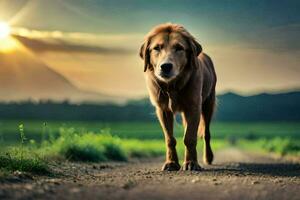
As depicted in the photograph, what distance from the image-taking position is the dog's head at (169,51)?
957cm

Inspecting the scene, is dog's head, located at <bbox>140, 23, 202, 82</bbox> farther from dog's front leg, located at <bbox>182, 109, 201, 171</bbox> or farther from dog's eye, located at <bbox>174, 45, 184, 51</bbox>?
dog's front leg, located at <bbox>182, 109, 201, 171</bbox>

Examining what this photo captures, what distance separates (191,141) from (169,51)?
53.0 inches

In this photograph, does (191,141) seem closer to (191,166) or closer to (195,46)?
(191,166)

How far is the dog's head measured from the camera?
9570 mm

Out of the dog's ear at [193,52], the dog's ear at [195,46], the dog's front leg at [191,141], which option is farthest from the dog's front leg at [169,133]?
A: the dog's ear at [195,46]

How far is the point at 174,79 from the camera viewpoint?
986 centimetres

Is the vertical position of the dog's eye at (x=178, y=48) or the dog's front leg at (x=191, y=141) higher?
the dog's eye at (x=178, y=48)

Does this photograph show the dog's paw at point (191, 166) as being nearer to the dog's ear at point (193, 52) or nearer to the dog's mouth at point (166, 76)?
the dog's mouth at point (166, 76)

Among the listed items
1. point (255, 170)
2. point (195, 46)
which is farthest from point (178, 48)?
point (255, 170)

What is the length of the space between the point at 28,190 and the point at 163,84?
3998 mm

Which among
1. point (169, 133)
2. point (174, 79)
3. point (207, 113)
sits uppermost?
point (174, 79)

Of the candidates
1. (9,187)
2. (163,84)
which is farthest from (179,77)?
(9,187)

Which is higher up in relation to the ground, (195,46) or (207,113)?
(195,46)

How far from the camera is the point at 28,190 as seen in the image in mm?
6430
